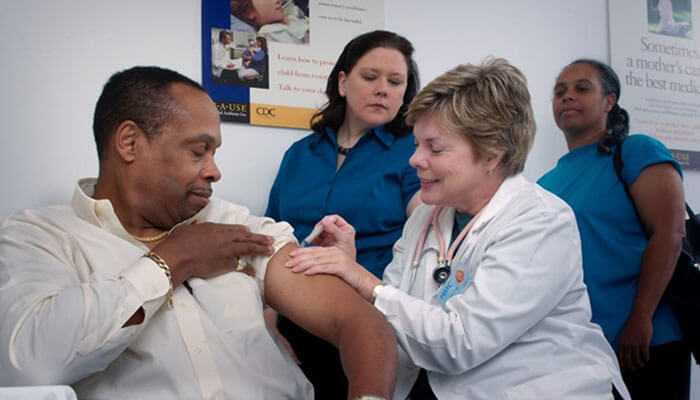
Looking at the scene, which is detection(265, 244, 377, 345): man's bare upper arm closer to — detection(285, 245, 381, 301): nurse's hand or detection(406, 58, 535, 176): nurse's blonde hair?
detection(285, 245, 381, 301): nurse's hand

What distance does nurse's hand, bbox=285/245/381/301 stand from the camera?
169cm

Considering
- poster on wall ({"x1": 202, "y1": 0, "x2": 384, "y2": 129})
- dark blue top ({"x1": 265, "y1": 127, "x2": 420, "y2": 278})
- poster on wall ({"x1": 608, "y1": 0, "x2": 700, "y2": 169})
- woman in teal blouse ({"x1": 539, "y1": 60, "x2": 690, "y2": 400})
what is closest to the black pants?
woman in teal blouse ({"x1": 539, "y1": 60, "x2": 690, "y2": 400})

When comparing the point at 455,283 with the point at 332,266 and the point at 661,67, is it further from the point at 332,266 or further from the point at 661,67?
the point at 661,67

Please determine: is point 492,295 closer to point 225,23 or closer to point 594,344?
point 594,344

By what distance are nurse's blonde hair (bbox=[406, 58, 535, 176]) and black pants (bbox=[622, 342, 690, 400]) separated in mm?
908

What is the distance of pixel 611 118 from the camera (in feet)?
8.82

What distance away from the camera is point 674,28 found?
335 centimetres

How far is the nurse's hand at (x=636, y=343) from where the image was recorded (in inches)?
92.2

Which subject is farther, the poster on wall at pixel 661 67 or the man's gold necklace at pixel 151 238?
the poster on wall at pixel 661 67

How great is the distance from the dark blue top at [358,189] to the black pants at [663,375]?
0.83 m

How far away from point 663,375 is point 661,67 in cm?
144

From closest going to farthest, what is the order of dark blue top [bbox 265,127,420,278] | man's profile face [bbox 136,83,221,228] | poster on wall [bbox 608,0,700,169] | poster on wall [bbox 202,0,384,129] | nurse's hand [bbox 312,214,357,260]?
man's profile face [bbox 136,83,221,228]
nurse's hand [bbox 312,214,357,260]
dark blue top [bbox 265,127,420,278]
poster on wall [bbox 202,0,384,129]
poster on wall [bbox 608,0,700,169]

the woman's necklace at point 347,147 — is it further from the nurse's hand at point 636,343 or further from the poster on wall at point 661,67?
the poster on wall at point 661,67

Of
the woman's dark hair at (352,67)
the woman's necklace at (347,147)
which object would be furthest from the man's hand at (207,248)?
the woman's dark hair at (352,67)
